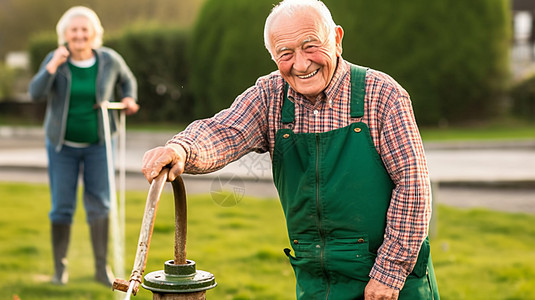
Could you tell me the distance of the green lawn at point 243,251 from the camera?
5.61 meters

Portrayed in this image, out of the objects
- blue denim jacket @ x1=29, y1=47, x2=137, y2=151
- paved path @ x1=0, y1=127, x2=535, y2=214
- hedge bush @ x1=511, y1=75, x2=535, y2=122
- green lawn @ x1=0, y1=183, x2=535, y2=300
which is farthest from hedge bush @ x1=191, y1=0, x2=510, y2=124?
blue denim jacket @ x1=29, y1=47, x2=137, y2=151

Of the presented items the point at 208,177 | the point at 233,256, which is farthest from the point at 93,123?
the point at 208,177

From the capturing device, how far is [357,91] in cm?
262

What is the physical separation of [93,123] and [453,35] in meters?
17.0

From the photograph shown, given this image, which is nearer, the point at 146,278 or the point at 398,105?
the point at 146,278

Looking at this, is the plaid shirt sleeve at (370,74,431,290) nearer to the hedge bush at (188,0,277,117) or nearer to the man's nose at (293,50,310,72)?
the man's nose at (293,50,310,72)

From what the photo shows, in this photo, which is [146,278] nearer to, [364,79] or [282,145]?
[282,145]

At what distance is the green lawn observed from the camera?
5613 mm

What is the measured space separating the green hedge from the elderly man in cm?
2050

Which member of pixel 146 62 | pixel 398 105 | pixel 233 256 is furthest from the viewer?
pixel 146 62

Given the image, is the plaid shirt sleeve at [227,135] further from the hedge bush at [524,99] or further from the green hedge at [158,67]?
the hedge bush at [524,99]

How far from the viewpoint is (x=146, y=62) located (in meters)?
23.4

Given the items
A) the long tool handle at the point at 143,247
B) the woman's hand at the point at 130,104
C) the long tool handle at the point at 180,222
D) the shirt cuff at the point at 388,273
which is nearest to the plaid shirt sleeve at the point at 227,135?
the long tool handle at the point at 180,222

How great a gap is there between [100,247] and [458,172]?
807cm
